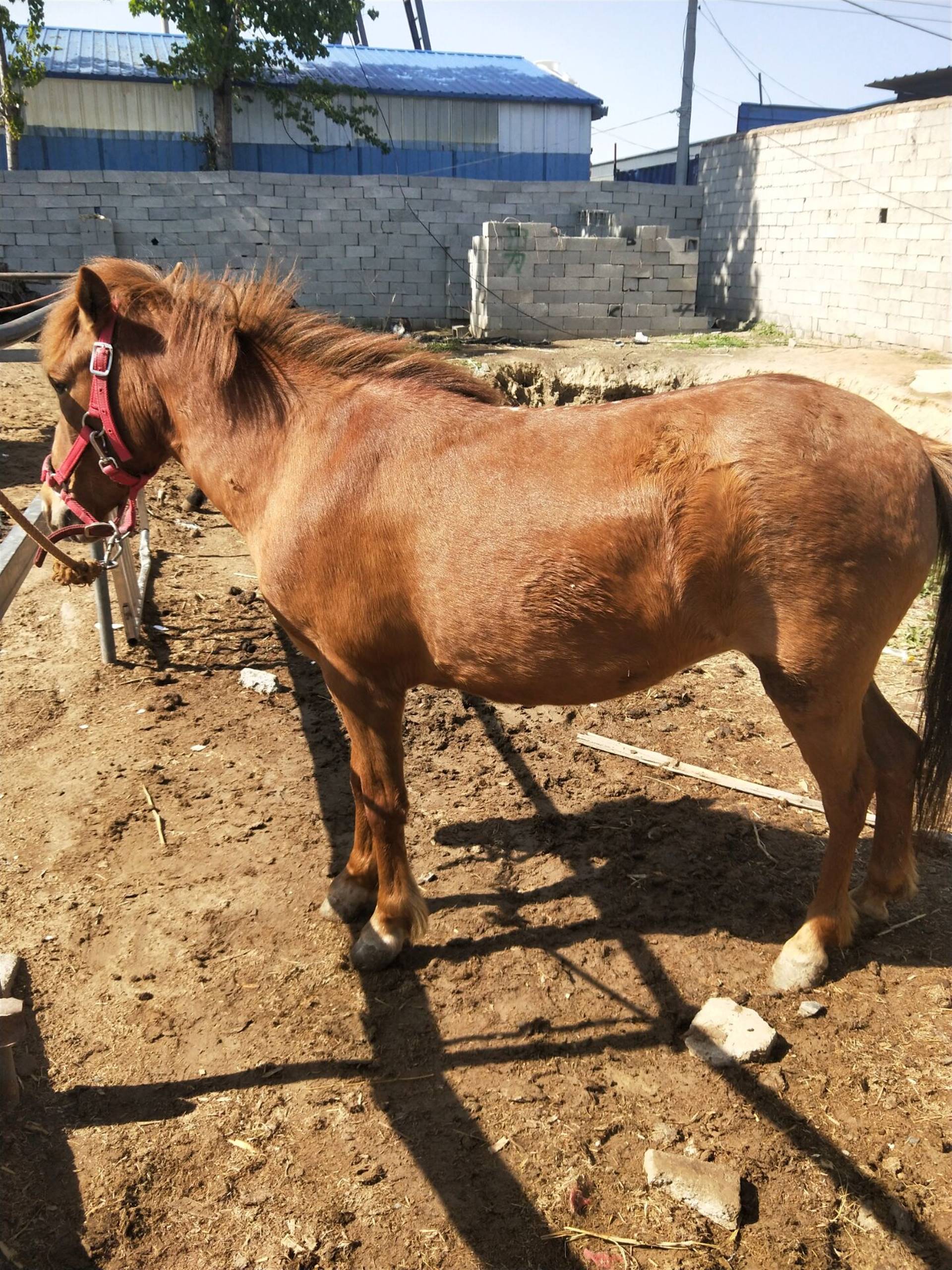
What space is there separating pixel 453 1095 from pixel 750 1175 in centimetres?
84

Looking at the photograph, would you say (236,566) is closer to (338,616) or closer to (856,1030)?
(338,616)

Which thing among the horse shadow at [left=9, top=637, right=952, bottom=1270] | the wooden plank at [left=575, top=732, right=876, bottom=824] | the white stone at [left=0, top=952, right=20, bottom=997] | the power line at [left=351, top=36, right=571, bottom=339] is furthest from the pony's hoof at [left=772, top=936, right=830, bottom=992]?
the power line at [left=351, top=36, right=571, bottom=339]

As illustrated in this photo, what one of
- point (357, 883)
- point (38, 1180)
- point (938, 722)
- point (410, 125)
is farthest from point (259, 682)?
point (410, 125)

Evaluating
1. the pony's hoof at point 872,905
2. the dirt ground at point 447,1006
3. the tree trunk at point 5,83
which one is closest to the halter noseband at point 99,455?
the dirt ground at point 447,1006

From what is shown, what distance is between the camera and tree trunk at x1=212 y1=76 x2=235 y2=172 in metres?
20.5

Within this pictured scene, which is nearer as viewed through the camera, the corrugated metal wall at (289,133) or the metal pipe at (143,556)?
the metal pipe at (143,556)

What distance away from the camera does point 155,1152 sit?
2.39m

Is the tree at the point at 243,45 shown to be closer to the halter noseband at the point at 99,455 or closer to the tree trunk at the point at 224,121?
the tree trunk at the point at 224,121

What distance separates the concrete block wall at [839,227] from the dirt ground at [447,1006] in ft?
36.2

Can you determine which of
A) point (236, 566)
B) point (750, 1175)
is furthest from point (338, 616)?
point (236, 566)

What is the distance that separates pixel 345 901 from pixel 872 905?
1.97 metres

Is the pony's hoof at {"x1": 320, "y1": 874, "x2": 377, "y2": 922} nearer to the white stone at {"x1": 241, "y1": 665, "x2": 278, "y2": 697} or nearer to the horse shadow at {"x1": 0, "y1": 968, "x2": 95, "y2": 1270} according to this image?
the horse shadow at {"x1": 0, "y1": 968, "x2": 95, "y2": 1270}

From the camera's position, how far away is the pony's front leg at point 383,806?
9.87 ft

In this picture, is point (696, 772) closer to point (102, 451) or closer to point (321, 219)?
point (102, 451)
